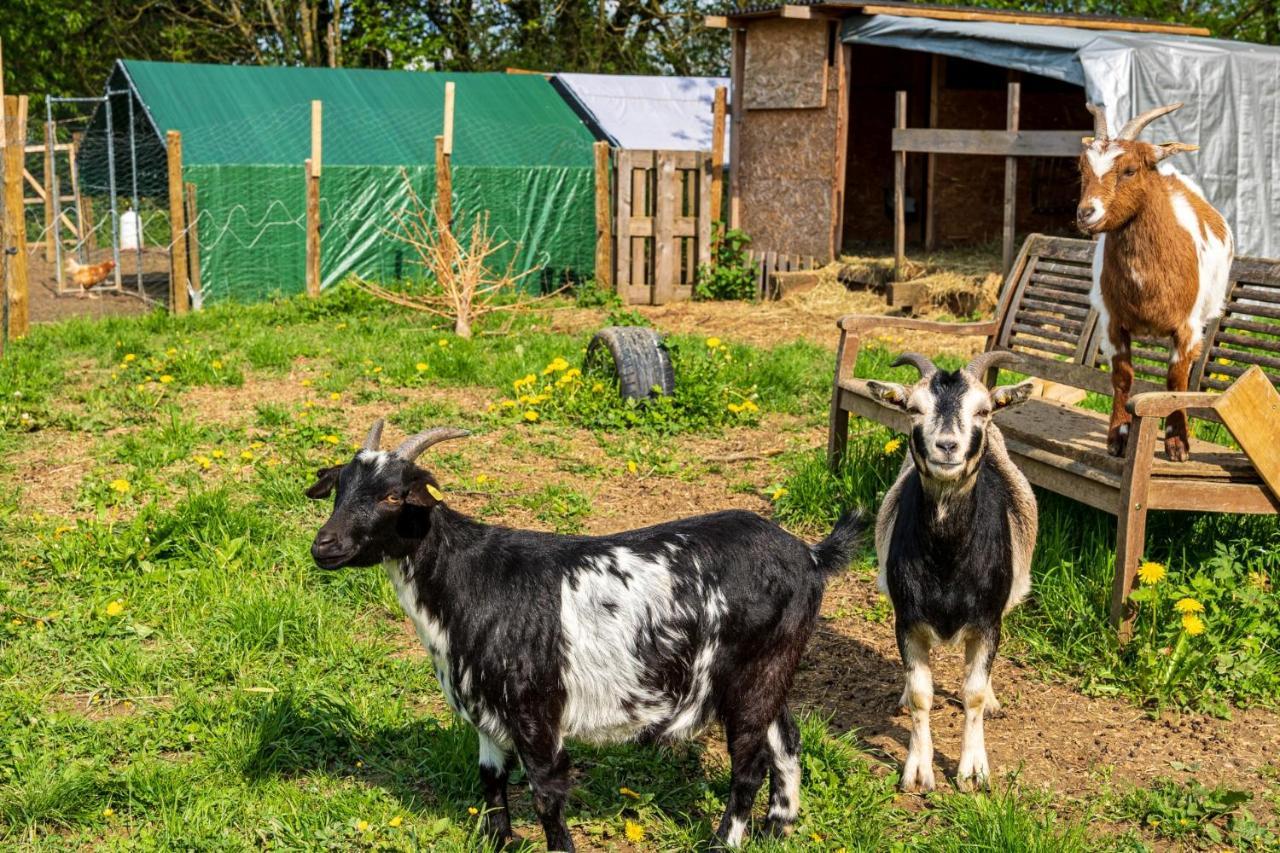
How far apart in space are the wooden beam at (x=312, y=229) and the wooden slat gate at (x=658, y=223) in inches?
145

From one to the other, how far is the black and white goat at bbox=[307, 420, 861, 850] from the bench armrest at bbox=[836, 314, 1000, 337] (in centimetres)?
312

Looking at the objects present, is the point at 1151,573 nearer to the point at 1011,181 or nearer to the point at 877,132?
the point at 1011,181

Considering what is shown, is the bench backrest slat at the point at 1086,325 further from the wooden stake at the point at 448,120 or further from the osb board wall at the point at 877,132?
the osb board wall at the point at 877,132

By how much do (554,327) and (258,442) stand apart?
18.3 ft

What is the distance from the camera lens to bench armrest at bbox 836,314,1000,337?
22.6 ft

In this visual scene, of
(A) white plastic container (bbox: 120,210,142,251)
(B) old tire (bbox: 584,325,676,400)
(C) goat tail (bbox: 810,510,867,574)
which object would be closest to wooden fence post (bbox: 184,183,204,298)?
(A) white plastic container (bbox: 120,210,142,251)

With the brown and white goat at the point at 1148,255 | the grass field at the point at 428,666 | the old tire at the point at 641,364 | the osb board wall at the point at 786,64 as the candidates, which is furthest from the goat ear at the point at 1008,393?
the osb board wall at the point at 786,64

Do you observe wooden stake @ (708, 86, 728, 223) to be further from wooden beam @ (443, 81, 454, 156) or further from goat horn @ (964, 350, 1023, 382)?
goat horn @ (964, 350, 1023, 382)

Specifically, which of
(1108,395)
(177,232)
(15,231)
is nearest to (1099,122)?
(1108,395)

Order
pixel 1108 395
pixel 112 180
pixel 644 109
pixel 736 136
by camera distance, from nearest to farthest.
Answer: pixel 1108 395 → pixel 112 180 → pixel 736 136 → pixel 644 109

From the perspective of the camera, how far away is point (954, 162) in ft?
56.2

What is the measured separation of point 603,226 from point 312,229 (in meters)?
3.59

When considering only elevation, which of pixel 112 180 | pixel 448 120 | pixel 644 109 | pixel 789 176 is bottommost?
pixel 112 180

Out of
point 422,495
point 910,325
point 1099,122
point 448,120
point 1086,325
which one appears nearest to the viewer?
point 422,495
